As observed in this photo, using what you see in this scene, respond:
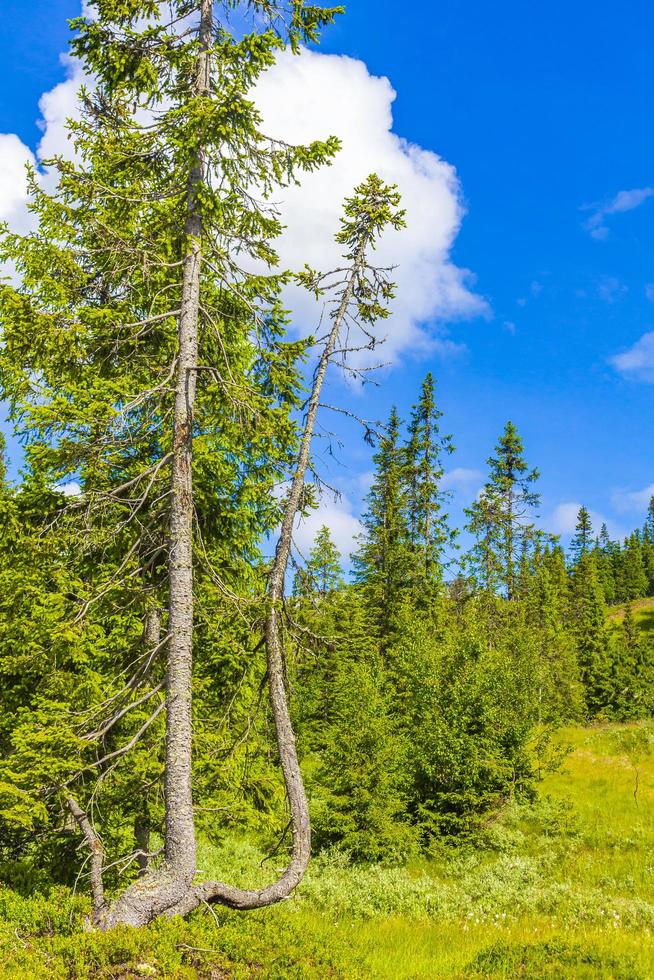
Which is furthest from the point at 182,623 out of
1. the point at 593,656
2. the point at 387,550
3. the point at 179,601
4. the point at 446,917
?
the point at 593,656

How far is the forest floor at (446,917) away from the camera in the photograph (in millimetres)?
6906

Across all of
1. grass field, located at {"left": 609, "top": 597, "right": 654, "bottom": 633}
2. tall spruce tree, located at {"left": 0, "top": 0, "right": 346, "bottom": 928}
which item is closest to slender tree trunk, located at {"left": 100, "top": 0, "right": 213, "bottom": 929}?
tall spruce tree, located at {"left": 0, "top": 0, "right": 346, "bottom": 928}

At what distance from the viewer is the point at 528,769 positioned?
795 inches

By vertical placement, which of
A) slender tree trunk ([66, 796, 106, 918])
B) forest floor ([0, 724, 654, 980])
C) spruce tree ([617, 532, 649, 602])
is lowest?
forest floor ([0, 724, 654, 980])

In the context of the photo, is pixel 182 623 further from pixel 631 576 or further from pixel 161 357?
pixel 631 576

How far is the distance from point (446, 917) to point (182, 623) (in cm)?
962

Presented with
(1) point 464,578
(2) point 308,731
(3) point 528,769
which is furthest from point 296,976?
(1) point 464,578

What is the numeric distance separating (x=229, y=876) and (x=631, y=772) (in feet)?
54.3

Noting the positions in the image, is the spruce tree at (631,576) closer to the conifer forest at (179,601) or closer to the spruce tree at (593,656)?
the spruce tree at (593,656)

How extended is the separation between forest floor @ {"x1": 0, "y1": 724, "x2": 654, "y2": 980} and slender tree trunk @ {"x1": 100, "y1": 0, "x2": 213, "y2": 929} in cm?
52

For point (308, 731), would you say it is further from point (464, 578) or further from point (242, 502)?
point (242, 502)

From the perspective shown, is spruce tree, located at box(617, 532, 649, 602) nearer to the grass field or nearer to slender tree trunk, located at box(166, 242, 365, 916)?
the grass field

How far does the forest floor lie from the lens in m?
6.91

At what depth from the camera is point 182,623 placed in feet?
27.0
